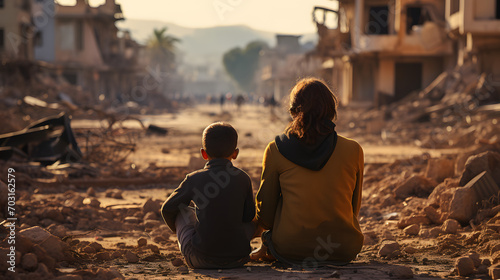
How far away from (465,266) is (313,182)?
3.33 ft

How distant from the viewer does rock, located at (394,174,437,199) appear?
762 cm

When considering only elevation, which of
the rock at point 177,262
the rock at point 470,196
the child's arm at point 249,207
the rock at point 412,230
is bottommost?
the rock at point 412,230

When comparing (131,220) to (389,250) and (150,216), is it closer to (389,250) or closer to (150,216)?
(150,216)

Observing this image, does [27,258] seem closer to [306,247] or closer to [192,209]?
[192,209]

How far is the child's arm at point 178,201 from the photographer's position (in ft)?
13.7

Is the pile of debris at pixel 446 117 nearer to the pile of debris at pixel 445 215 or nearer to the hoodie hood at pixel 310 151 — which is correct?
the pile of debris at pixel 445 215

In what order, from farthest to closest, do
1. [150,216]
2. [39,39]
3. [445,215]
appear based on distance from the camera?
1. [39,39]
2. [150,216]
3. [445,215]

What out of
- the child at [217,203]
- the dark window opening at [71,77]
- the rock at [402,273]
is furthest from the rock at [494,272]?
the dark window opening at [71,77]

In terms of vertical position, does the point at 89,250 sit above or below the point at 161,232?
above

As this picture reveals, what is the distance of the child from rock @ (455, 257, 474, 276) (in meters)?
1.31

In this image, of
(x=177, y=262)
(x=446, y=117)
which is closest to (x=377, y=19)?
(x=446, y=117)

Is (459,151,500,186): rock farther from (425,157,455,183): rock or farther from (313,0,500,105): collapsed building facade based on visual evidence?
(313,0,500,105): collapsed building facade

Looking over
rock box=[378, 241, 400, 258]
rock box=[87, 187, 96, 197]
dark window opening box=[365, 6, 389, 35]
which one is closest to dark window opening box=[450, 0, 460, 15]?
dark window opening box=[365, 6, 389, 35]

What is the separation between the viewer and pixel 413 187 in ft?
25.2
